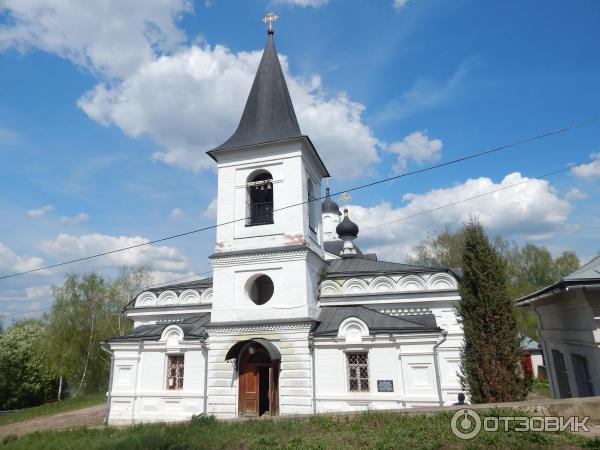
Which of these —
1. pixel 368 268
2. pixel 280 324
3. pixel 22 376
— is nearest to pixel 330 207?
pixel 368 268

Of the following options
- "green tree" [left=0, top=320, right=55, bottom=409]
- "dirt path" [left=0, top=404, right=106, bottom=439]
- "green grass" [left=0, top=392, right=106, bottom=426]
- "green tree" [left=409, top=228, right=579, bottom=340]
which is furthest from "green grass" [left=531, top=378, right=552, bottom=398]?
"green tree" [left=0, top=320, right=55, bottom=409]

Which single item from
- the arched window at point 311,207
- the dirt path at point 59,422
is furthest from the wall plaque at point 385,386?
the dirt path at point 59,422

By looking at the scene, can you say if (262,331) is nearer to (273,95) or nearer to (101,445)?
(101,445)

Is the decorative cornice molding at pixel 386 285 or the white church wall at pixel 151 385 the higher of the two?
the decorative cornice molding at pixel 386 285

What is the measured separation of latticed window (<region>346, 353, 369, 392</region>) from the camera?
1340 cm

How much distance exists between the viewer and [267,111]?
17.3 metres

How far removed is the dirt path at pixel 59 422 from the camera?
16062mm

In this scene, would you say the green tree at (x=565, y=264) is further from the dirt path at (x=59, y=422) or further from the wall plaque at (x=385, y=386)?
the dirt path at (x=59, y=422)

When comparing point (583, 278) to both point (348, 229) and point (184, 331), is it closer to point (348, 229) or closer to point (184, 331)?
point (184, 331)

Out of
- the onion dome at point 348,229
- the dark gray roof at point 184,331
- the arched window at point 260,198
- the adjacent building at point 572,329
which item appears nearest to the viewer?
the adjacent building at point 572,329

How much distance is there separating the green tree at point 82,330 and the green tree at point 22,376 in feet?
16.4

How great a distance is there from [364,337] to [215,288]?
5610 mm

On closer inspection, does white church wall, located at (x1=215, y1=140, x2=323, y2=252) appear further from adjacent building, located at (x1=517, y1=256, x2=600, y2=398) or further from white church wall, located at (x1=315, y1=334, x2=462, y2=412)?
adjacent building, located at (x1=517, y1=256, x2=600, y2=398)

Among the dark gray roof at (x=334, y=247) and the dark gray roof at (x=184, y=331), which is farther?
the dark gray roof at (x=334, y=247)
